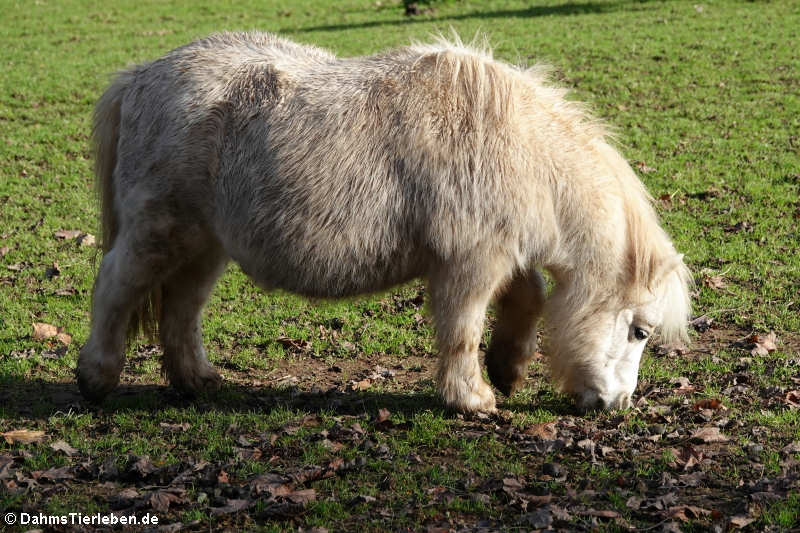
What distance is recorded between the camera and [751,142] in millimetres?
10680

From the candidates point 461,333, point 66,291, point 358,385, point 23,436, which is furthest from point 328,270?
point 66,291

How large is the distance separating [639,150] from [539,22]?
774cm

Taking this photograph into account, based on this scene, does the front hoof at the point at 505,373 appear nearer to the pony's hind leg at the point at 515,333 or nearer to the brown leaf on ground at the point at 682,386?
the pony's hind leg at the point at 515,333

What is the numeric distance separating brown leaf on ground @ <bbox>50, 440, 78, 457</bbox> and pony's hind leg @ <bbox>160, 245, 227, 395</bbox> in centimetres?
101

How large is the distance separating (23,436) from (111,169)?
5.68 feet

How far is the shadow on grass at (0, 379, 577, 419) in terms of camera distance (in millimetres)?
5582

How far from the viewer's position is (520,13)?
1886 centimetres

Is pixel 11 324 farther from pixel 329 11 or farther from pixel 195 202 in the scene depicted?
pixel 329 11

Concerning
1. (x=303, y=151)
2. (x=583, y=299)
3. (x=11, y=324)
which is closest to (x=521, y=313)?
(x=583, y=299)

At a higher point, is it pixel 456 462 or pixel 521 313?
pixel 521 313

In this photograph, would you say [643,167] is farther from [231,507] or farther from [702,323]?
[231,507]

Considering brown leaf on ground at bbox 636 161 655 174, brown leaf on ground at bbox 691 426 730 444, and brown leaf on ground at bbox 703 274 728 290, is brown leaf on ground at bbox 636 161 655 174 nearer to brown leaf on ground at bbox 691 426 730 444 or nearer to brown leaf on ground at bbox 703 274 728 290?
brown leaf on ground at bbox 703 274 728 290

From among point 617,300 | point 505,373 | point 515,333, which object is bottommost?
point 505,373

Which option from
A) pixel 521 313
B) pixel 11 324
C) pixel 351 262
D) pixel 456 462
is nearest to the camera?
pixel 456 462
